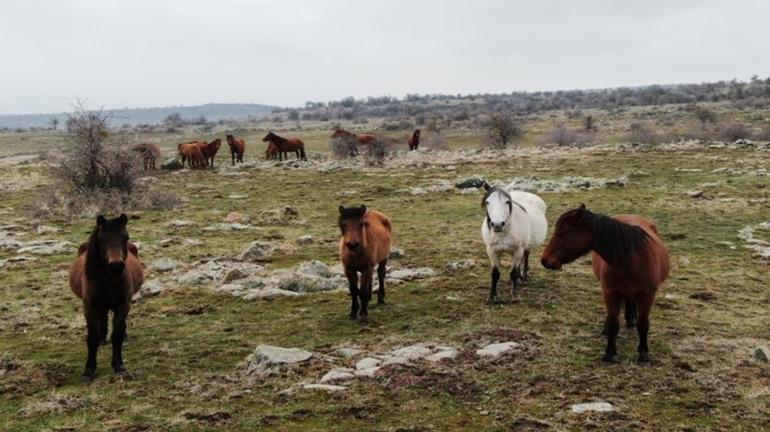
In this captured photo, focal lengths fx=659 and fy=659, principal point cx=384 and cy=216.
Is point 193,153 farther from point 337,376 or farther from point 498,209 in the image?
point 337,376

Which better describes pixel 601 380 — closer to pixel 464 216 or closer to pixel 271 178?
pixel 464 216

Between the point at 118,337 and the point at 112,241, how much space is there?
3.89 feet

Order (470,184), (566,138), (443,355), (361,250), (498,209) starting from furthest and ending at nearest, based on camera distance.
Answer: (566,138) → (470,184) → (498,209) → (361,250) → (443,355)

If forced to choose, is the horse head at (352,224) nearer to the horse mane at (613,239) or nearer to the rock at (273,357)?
the rock at (273,357)

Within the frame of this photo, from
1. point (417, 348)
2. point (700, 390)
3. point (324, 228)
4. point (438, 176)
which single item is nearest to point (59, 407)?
point (417, 348)

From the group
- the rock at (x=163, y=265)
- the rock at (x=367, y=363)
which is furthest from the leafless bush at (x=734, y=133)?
the rock at (x=367, y=363)

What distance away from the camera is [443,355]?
7.49m

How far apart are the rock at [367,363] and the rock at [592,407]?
2.23 metres

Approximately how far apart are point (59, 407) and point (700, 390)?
617 cm

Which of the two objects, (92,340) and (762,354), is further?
(762,354)

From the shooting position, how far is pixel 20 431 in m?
5.80

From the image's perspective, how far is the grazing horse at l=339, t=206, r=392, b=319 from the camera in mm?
8586

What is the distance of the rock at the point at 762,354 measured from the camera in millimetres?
7289

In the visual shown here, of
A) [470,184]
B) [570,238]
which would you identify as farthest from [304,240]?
[470,184]
